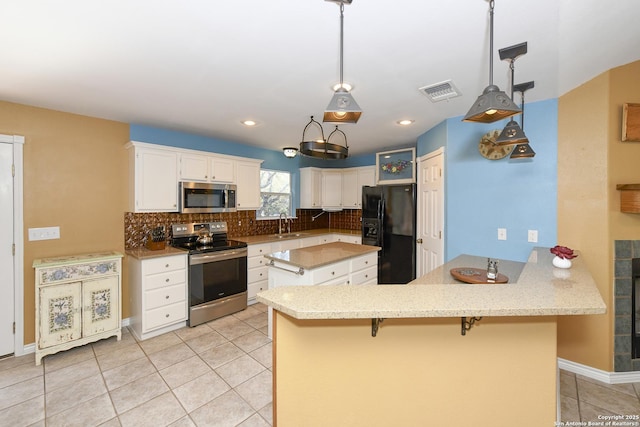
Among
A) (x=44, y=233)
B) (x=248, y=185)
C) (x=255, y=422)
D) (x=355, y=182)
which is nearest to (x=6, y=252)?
(x=44, y=233)

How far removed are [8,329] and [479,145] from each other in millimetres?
4993

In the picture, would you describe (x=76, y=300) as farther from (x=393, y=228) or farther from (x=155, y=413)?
(x=393, y=228)

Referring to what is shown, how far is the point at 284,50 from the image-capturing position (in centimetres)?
176

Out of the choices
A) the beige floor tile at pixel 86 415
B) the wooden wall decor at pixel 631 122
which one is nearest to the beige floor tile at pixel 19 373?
the beige floor tile at pixel 86 415

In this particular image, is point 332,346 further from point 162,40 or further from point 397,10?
point 162,40

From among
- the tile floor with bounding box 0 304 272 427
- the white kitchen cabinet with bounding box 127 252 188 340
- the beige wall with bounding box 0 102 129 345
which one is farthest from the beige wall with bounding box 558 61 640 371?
the beige wall with bounding box 0 102 129 345

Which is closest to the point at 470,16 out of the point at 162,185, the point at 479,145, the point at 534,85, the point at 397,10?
the point at 397,10

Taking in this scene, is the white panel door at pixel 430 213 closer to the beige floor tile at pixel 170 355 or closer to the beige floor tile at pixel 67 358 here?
the beige floor tile at pixel 170 355

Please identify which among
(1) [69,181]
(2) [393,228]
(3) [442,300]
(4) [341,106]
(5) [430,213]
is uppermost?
(4) [341,106]

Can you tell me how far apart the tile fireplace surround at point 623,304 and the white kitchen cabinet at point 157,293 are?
13.4ft

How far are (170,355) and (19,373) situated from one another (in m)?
1.19

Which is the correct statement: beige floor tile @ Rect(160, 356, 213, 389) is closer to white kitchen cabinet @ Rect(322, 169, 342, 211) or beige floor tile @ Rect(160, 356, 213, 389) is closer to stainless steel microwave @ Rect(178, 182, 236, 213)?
stainless steel microwave @ Rect(178, 182, 236, 213)

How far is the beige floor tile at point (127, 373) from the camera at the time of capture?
7.49ft

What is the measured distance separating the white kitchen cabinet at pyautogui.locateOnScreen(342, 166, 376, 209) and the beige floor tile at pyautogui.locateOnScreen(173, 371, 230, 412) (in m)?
3.70
